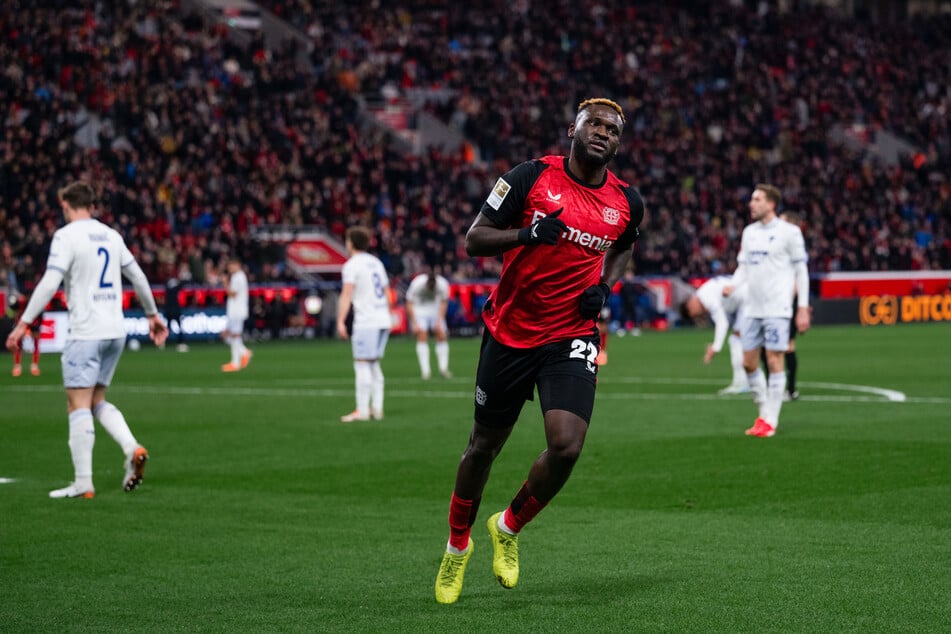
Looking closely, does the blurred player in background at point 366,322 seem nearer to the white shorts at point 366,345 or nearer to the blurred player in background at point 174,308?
the white shorts at point 366,345

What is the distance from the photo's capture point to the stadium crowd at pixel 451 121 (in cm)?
3944

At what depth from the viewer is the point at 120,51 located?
141 feet

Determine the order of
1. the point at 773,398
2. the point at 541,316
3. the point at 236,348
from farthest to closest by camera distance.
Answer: the point at 236,348 < the point at 773,398 < the point at 541,316

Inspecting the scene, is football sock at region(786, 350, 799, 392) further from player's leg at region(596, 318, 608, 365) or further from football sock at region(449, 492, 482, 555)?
football sock at region(449, 492, 482, 555)

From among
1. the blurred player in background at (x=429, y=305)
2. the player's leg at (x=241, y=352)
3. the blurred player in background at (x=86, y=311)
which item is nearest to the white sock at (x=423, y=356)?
the blurred player in background at (x=429, y=305)

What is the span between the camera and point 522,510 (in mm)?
7633

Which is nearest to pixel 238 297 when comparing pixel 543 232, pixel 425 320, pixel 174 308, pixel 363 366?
pixel 425 320

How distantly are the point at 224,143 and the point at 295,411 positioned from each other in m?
24.1

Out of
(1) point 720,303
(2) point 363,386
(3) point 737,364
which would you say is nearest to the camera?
(2) point 363,386

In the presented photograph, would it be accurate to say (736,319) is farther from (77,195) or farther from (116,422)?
(77,195)

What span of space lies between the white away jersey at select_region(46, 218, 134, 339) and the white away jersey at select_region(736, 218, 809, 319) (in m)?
7.32

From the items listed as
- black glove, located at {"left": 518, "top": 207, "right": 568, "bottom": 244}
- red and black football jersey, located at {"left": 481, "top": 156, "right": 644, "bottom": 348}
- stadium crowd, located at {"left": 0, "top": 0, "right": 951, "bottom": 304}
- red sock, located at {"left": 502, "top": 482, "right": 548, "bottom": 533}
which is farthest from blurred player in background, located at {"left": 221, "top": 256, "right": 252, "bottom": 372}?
black glove, located at {"left": 518, "top": 207, "right": 568, "bottom": 244}

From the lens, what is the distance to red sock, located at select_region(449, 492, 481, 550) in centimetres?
764

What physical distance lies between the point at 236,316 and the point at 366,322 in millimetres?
11282
